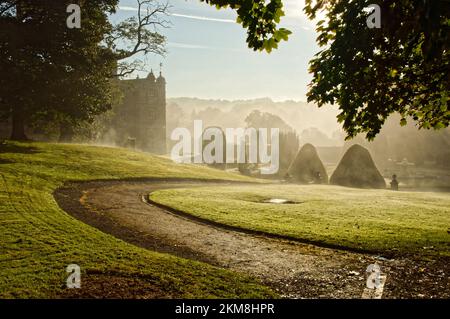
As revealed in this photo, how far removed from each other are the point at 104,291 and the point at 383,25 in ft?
25.7

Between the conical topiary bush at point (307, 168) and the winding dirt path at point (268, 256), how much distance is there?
32922 mm

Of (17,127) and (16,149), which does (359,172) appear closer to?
(16,149)

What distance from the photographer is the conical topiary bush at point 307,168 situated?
43312 millimetres

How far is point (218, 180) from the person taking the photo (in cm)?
2998

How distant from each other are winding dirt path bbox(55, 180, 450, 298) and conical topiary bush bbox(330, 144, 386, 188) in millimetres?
30737

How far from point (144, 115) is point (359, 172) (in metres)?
56.1

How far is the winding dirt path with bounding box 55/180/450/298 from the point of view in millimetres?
6258

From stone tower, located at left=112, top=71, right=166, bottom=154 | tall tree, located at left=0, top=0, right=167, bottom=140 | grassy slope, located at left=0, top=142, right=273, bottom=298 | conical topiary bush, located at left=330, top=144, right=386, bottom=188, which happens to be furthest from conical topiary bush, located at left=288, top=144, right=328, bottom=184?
stone tower, located at left=112, top=71, right=166, bottom=154

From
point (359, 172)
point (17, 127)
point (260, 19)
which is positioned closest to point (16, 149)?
point (17, 127)

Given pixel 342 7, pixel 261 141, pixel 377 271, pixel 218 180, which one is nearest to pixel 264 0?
pixel 342 7

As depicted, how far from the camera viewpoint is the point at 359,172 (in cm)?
3866

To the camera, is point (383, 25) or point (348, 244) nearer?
point (383, 25)
